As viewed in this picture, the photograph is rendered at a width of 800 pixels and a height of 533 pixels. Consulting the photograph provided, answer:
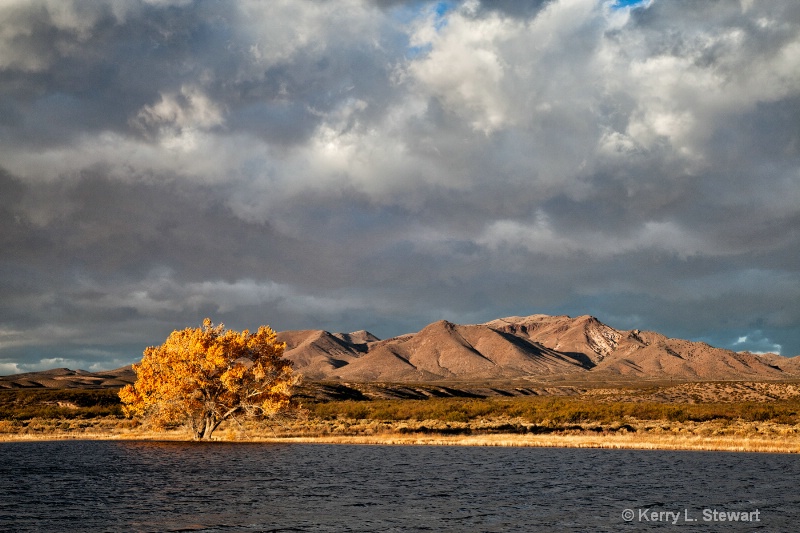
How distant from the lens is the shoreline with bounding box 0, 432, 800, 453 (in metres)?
61.2

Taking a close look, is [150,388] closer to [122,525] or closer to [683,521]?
[122,525]

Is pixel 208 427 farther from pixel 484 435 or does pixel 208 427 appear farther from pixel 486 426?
pixel 486 426

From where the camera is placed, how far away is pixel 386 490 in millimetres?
38094

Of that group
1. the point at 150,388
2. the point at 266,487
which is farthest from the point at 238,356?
the point at 266,487

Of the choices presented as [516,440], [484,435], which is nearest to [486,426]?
[484,435]

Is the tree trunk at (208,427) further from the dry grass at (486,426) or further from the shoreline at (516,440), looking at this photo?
the dry grass at (486,426)

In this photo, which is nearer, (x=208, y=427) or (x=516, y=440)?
(x=516, y=440)

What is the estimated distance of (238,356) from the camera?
70.2 metres

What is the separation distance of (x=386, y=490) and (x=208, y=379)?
34.8 meters

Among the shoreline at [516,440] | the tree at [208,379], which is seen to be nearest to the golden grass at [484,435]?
the shoreline at [516,440]

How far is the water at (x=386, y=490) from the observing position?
29.7 meters

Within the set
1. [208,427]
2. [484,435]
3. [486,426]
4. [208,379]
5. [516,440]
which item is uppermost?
[208,379]

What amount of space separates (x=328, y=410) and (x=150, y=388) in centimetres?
4389

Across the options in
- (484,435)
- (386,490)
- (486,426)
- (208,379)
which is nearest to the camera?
(386,490)
